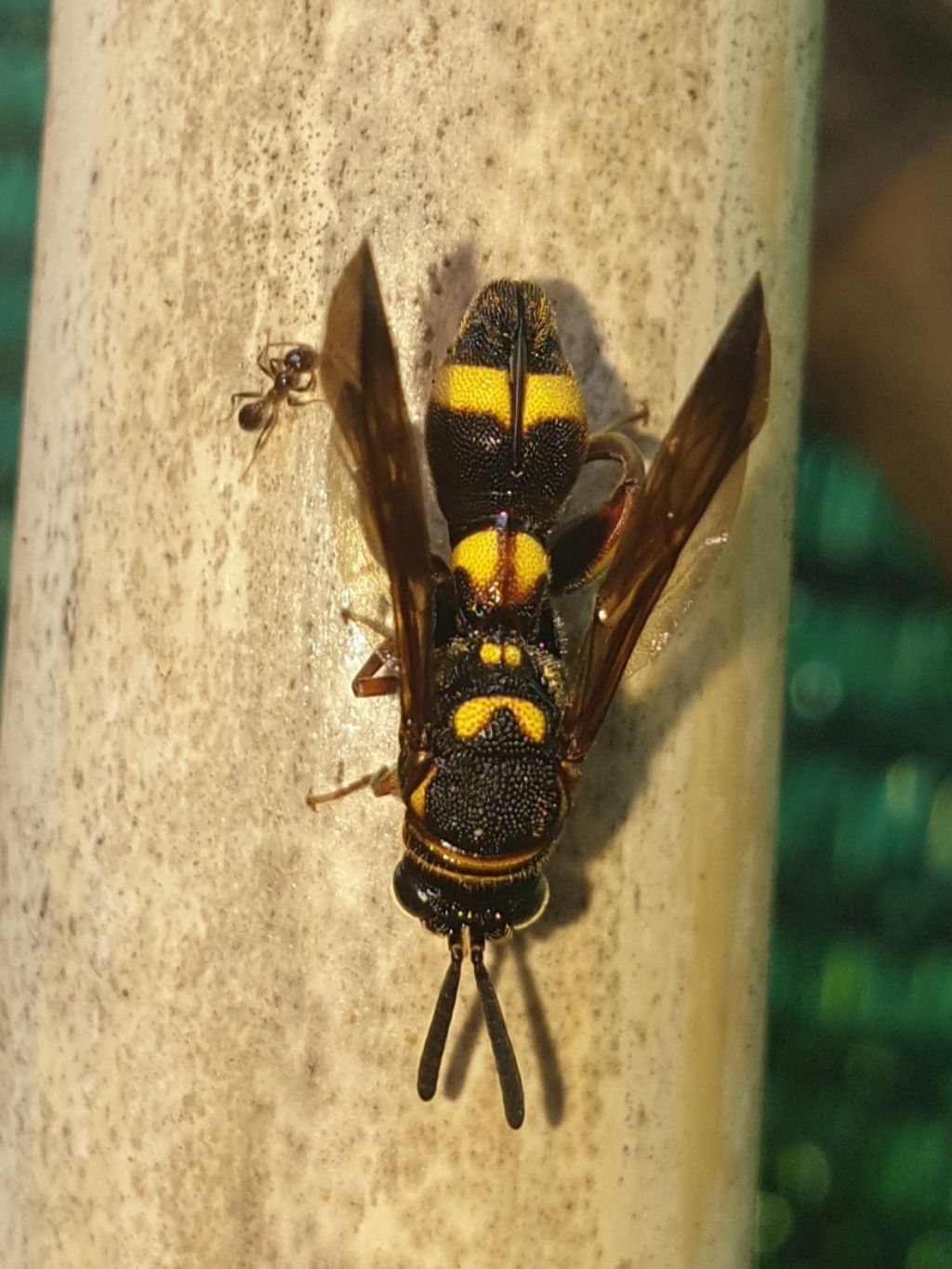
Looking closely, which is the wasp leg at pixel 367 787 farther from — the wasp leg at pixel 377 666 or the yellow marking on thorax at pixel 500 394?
the yellow marking on thorax at pixel 500 394

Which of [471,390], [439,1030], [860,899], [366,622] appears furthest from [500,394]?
[860,899]

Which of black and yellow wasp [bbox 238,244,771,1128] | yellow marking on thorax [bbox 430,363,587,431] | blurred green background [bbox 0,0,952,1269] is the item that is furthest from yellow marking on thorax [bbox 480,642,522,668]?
blurred green background [bbox 0,0,952,1269]

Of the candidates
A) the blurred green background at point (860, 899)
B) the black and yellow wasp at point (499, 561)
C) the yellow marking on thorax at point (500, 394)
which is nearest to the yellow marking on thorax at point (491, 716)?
the black and yellow wasp at point (499, 561)

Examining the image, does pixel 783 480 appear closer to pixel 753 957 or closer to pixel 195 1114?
pixel 753 957

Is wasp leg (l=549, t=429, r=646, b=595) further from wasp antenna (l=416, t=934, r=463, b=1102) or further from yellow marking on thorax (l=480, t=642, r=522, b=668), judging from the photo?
wasp antenna (l=416, t=934, r=463, b=1102)

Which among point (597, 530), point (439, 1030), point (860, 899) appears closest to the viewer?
point (439, 1030)

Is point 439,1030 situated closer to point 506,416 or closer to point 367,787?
point 367,787
